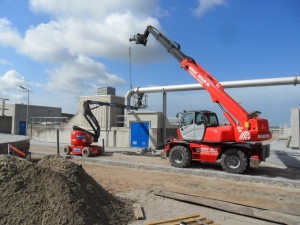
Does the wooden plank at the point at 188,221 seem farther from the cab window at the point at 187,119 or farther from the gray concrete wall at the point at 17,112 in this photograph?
the gray concrete wall at the point at 17,112

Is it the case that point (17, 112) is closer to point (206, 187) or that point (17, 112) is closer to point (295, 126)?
point (295, 126)

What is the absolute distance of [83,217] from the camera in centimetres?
670

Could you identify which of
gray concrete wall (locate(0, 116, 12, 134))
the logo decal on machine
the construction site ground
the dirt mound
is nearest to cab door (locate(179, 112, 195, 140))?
the construction site ground

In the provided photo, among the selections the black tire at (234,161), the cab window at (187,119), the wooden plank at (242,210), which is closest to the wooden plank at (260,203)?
the wooden plank at (242,210)

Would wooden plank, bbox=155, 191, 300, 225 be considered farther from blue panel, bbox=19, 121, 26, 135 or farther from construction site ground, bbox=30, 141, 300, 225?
blue panel, bbox=19, 121, 26, 135

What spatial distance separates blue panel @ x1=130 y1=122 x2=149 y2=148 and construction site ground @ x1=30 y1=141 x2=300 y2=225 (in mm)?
7424

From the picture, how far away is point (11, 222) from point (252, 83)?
18713 mm

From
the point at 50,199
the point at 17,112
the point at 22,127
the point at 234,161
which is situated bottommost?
the point at 50,199

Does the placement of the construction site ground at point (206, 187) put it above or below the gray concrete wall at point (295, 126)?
below

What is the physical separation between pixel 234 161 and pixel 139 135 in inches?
504

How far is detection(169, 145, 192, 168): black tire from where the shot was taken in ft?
53.8

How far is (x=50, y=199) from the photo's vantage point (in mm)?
6953

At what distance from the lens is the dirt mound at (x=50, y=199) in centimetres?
659

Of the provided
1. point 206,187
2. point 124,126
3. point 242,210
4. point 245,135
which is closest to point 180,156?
point 245,135
